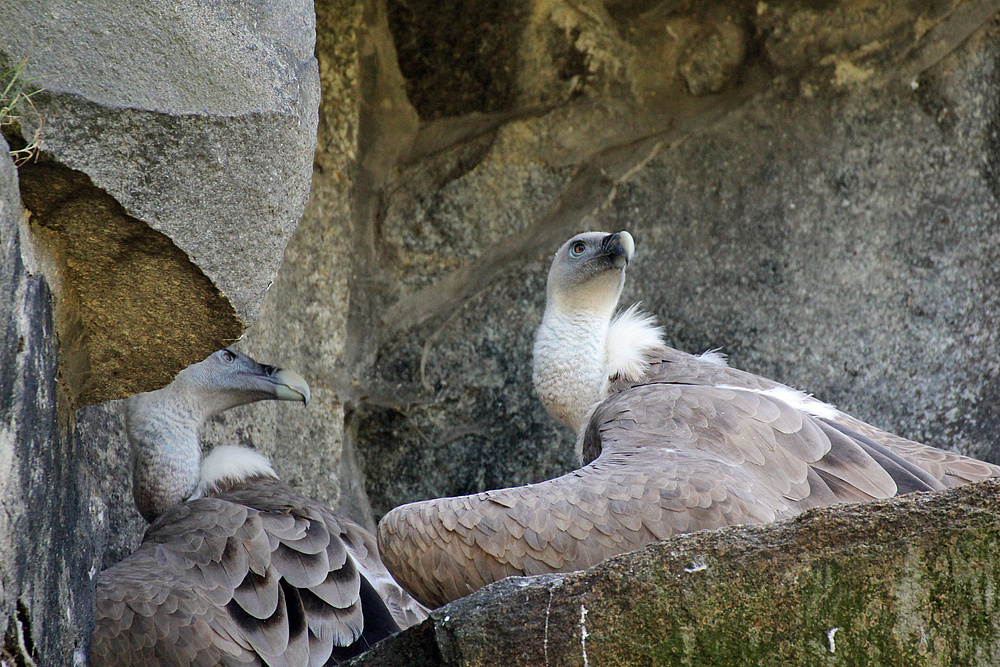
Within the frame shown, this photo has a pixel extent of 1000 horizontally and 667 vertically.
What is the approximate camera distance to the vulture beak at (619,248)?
136 inches

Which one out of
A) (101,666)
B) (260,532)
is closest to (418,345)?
(260,532)

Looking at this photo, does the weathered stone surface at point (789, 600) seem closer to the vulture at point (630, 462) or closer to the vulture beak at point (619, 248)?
the vulture at point (630, 462)

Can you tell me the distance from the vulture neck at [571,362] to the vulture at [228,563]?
729mm

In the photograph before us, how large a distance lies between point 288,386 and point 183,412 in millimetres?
363

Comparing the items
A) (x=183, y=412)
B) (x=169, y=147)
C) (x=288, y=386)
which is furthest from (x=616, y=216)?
(x=169, y=147)

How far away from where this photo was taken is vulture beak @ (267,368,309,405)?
373 centimetres

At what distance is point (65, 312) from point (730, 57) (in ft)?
8.74

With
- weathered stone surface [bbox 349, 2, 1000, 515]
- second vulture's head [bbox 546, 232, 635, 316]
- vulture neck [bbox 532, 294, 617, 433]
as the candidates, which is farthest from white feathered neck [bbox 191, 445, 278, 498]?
second vulture's head [bbox 546, 232, 635, 316]

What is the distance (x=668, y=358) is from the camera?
3.51m

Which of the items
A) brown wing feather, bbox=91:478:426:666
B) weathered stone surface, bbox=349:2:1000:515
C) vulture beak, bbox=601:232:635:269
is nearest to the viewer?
brown wing feather, bbox=91:478:426:666

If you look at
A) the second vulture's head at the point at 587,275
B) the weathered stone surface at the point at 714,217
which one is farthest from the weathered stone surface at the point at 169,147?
the weathered stone surface at the point at 714,217

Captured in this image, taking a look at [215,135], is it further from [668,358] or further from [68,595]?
[668,358]

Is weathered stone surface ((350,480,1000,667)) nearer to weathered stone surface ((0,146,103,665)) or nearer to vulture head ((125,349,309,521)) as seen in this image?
weathered stone surface ((0,146,103,665))

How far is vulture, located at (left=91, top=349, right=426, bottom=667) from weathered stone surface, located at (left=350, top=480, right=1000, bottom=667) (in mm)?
1190
